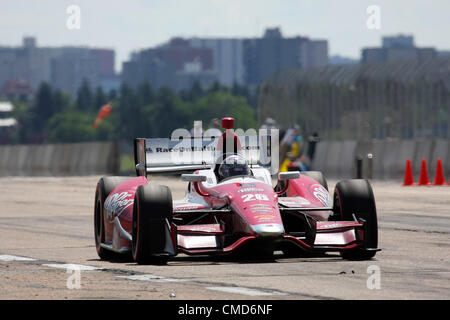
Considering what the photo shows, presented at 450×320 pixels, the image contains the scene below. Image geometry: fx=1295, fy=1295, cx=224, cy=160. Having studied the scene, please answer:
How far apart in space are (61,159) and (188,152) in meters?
43.5

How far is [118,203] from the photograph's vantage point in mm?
14391

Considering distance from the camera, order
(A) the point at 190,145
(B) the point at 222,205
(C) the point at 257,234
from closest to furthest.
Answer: (C) the point at 257,234, (B) the point at 222,205, (A) the point at 190,145

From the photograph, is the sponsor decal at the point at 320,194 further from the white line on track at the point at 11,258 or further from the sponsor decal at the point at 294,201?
the white line on track at the point at 11,258

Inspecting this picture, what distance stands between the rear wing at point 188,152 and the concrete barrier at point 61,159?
3622cm

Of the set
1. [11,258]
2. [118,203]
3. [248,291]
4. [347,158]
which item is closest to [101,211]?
[118,203]

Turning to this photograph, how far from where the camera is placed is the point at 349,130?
161ft

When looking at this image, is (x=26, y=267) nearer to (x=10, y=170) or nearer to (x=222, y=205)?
(x=222, y=205)

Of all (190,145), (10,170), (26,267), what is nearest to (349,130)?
(10,170)

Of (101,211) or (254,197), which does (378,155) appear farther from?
(254,197)

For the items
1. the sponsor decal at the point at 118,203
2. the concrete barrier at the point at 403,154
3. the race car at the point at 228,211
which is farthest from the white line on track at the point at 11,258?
the concrete barrier at the point at 403,154

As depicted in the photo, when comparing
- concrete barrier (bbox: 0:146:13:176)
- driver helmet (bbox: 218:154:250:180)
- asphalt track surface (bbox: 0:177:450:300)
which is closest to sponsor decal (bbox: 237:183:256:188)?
driver helmet (bbox: 218:154:250:180)

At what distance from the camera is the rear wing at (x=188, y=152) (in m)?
15.8

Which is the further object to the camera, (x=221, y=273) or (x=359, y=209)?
(x=359, y=209)
